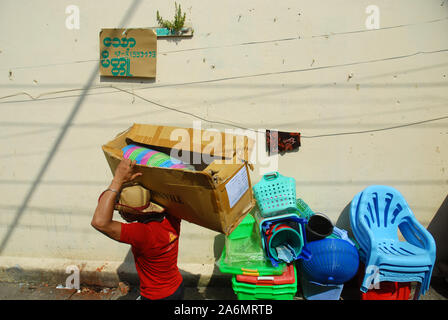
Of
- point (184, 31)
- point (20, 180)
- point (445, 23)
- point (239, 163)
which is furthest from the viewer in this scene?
point (20, 180)

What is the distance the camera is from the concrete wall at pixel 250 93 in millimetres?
2871

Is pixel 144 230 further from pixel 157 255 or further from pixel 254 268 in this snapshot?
pixel 254 268

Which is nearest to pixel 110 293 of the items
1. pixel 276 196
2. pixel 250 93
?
pixel 276 196

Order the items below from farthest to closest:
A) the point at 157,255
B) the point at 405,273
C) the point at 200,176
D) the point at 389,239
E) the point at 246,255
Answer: the point at 389,239, the point at 246,255, the point at 405,273, the point at 157,255, the point at 200,176

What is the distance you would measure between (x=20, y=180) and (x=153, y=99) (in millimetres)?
1954

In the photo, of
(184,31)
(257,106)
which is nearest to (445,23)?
(257,106)

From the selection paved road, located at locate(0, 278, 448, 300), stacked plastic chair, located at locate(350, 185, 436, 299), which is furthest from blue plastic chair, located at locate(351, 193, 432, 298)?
paved road, located at locate(0, 278, 448, 300)

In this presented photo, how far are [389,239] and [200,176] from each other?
7.63ft

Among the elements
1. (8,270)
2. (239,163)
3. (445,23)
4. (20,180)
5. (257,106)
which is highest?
(445,23)

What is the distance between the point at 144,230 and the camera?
1.85m

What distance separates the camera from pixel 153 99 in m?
3.14

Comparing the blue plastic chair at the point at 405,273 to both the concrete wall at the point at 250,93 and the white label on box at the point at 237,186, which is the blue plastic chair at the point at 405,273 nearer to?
the concrete wall at the point at 250,93

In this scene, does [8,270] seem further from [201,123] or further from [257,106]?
[257,106]

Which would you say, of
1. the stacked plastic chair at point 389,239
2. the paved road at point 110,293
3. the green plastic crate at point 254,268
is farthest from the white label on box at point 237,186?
the paved road at point 110,293
